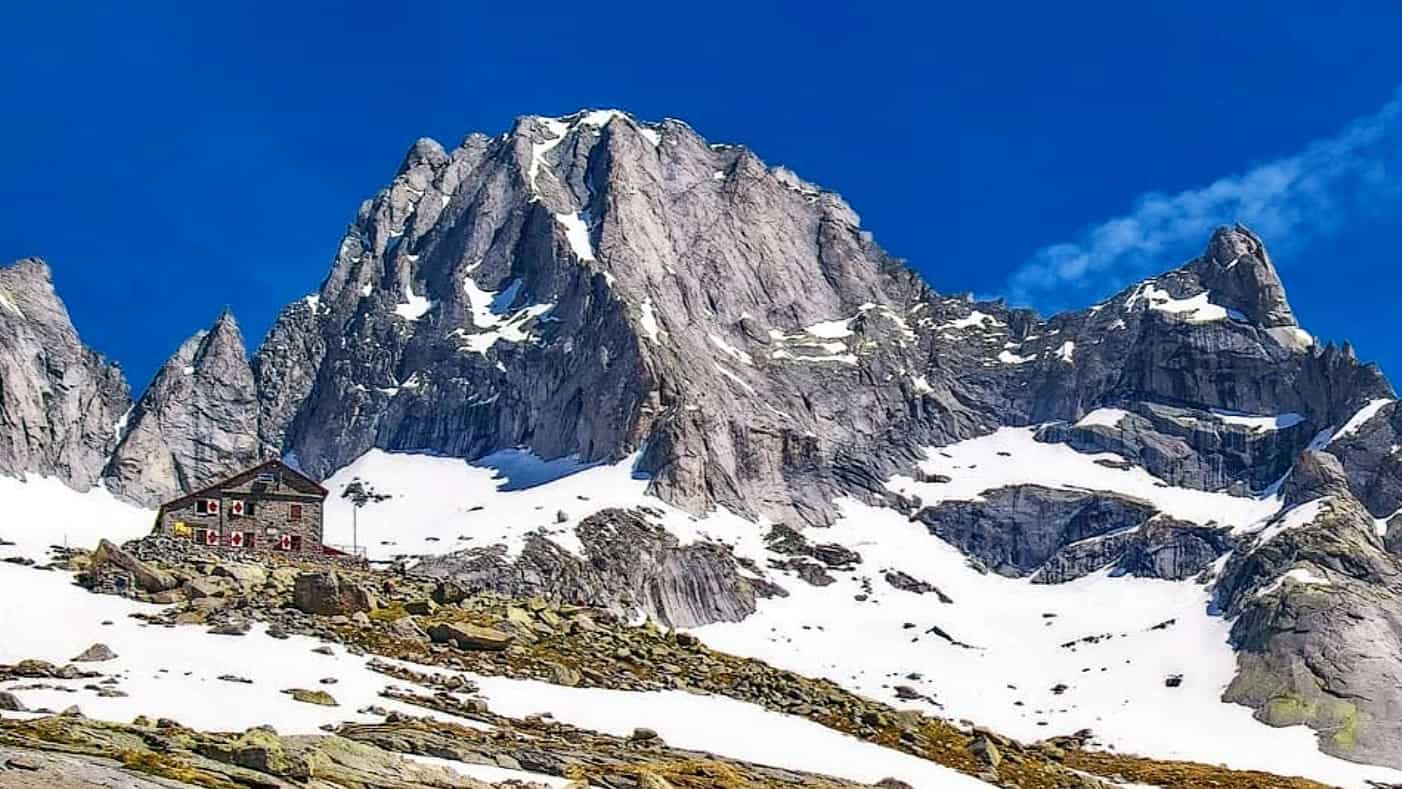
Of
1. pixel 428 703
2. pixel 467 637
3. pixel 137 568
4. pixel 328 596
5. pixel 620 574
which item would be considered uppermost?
pixel 620 574

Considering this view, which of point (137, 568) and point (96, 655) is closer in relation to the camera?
point (96, 655)

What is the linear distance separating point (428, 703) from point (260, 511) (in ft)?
175

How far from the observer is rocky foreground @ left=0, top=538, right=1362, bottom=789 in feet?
94.8

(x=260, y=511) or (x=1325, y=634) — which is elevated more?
(x=260, y=511)

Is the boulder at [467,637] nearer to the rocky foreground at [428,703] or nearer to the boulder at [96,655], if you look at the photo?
the rocky foreground at [428,703]

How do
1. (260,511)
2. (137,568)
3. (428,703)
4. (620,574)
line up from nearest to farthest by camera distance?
(428,703), (137,568), (260,511), (620,574)

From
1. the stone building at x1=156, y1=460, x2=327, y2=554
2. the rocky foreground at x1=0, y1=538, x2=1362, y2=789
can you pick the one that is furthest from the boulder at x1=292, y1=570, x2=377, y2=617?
the stone building at x1=156, y1=460, x2=327, y2=554

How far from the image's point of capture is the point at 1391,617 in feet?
574

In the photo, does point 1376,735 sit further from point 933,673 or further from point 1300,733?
point 933,673

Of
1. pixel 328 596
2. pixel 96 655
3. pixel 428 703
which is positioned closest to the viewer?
pixel 428 703

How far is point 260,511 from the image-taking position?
309 feet

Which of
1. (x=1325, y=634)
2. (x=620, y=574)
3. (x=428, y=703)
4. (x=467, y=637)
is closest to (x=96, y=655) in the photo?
(x=428, y=703)

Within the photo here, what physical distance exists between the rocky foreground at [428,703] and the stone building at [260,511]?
1625 cm

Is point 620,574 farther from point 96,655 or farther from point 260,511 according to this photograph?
point 96,655
